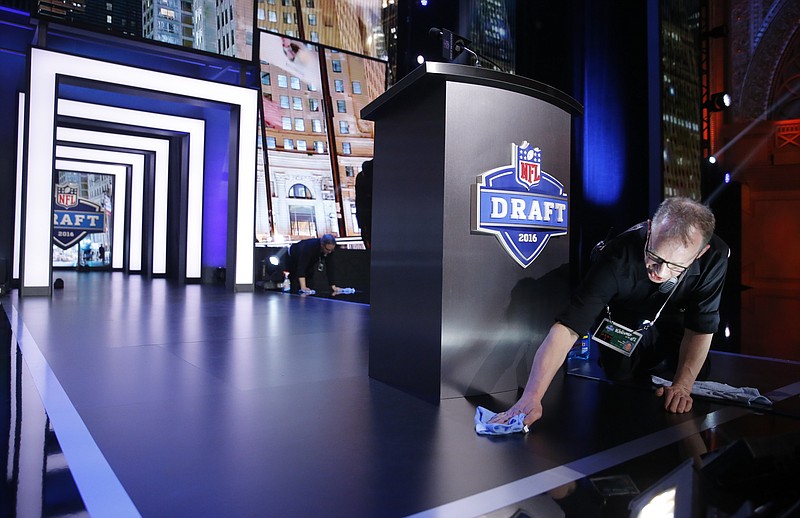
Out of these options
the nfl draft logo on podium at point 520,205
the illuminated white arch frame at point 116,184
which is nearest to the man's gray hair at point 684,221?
the nfl draft logo on podium at point 520,205

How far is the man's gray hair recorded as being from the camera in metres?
1.58

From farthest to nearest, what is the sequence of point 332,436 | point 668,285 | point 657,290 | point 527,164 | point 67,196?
point 67,196
point 527,164
point 657,290
point 668,285
point 332,436

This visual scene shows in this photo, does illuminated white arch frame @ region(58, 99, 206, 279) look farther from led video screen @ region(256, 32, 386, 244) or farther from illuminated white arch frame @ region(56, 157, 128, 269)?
illuminated white arch frame @ region(56, 157, 128, 269)

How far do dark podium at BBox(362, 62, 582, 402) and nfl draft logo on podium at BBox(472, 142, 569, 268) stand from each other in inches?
1.3

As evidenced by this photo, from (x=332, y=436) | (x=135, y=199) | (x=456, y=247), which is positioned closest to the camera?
(x=332, y=436)

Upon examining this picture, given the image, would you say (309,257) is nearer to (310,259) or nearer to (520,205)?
(310,259)


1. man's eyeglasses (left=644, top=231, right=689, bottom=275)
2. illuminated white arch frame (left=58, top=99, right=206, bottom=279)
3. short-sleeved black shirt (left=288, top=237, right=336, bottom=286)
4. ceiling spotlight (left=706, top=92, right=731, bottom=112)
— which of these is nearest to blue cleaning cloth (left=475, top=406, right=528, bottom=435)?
man's eyeglasses (left=644, top=231, right=689, bottom=275)

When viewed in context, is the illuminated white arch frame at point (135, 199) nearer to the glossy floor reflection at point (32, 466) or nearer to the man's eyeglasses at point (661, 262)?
Answer: the glossy floor reflection at point (32, 466)

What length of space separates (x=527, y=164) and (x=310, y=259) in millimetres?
5250

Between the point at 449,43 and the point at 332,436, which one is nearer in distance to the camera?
the point at 332,436

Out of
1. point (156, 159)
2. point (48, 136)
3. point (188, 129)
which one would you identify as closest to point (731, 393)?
point (48, 136)

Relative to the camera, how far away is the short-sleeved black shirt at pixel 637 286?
5.62ft

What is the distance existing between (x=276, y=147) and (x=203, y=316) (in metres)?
5.78

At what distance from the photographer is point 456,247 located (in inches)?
79.9
